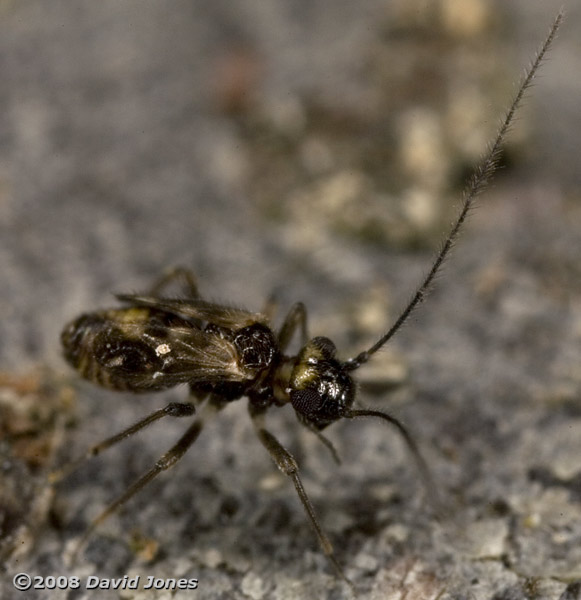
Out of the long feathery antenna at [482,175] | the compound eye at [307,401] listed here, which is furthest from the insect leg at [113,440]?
the long feathery antenna at [482,175]

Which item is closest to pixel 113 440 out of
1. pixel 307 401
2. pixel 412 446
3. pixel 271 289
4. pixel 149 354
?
pixel 149 354

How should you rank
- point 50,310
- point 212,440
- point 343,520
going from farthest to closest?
1. point 50,310
2. point 212,440
3. point 343,520

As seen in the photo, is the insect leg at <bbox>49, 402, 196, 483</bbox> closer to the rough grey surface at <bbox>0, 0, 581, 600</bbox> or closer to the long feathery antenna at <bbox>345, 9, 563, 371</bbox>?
the rough grey surface at <bbox>0, 0, 581, 600</bbox>

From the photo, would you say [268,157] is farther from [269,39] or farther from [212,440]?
[212,440]

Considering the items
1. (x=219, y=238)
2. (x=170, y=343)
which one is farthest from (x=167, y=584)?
(x=219, y=238)

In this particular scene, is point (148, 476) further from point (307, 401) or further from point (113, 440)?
point (307, 401)

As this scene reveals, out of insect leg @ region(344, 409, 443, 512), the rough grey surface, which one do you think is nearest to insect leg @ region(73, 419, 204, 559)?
the rough grey surface
